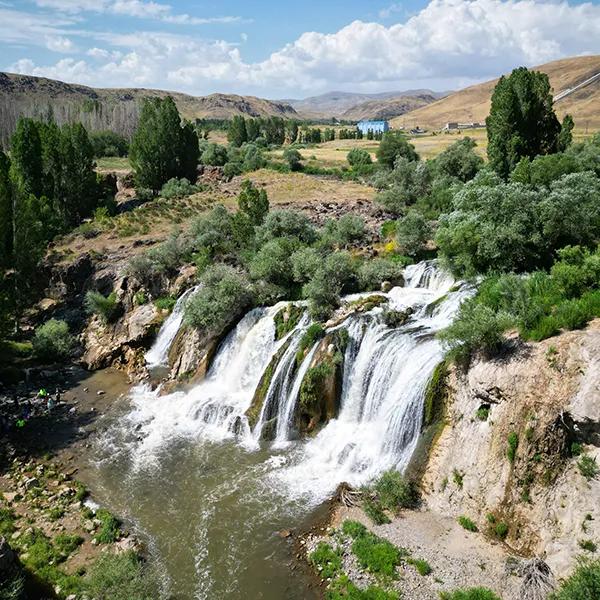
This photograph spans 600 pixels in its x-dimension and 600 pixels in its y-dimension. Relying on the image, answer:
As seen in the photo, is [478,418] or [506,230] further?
[506,230]

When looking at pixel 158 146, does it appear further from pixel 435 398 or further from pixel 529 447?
pixel 529 447

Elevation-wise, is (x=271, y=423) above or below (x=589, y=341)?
below

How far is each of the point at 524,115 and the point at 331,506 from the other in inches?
1308

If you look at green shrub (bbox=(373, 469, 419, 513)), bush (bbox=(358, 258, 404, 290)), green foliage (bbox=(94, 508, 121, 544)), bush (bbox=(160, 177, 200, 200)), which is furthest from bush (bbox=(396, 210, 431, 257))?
bush (bbox=(160, 177, 200, 200))

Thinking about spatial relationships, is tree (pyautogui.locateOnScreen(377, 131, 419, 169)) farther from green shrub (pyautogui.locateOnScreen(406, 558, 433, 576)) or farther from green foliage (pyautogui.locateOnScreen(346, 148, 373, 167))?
green shrub (pyautogui.locateOnScreen(406, 558, 433, 576))

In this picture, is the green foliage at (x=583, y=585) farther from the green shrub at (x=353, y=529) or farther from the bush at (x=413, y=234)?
the bush at (x=413, y=234)

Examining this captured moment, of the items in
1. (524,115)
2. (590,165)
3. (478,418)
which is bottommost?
(478,418)

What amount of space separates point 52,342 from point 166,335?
6.95 m

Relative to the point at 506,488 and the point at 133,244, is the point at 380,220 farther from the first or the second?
the point at 506,488

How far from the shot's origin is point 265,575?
47.4 ft

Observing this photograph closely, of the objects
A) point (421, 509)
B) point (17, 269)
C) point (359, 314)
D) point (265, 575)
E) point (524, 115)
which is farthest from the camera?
point (524, 115)

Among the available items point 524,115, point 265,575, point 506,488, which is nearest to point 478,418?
point 506,488

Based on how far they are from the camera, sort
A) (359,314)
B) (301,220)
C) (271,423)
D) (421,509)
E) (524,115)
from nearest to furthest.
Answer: (421,509)
(271,423)
(359,314)
(301,220)
(524,115)

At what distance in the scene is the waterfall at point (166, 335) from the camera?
97.1 feet
